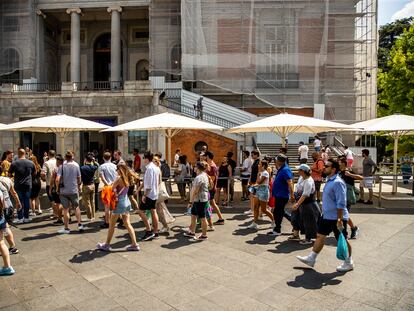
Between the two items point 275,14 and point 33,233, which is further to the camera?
point 275,14

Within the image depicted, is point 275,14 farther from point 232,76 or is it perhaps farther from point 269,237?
point 269,237

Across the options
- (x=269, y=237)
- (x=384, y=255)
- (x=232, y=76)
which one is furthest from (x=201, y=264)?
(x=232, y=76)

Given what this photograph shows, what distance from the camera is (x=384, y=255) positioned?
22.6ft

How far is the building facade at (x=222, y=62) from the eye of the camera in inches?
861

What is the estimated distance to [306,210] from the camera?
731 cm

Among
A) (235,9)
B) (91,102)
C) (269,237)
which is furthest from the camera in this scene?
(235,9)

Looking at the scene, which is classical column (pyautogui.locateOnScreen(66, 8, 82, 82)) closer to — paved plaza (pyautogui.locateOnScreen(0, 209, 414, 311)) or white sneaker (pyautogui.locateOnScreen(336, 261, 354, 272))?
paved plaza (pyautogui.locateOnScreen(0, 209, 414, 311))

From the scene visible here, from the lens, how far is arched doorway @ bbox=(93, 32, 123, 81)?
32875 millimetres

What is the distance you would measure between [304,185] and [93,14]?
29.3m

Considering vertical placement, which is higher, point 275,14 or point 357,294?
point 275,14

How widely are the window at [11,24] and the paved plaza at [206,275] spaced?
84.0 feet

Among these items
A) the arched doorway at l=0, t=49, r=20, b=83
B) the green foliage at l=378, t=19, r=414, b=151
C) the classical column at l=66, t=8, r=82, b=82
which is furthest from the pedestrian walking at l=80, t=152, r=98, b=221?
the arched doorway at l=0, t=49, r=20, b=83

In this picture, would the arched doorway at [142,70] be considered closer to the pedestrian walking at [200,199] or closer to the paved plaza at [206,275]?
the paved plaza at [206,275]

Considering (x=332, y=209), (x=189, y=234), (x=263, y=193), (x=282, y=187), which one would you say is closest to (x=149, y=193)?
(x=189, y=234)
